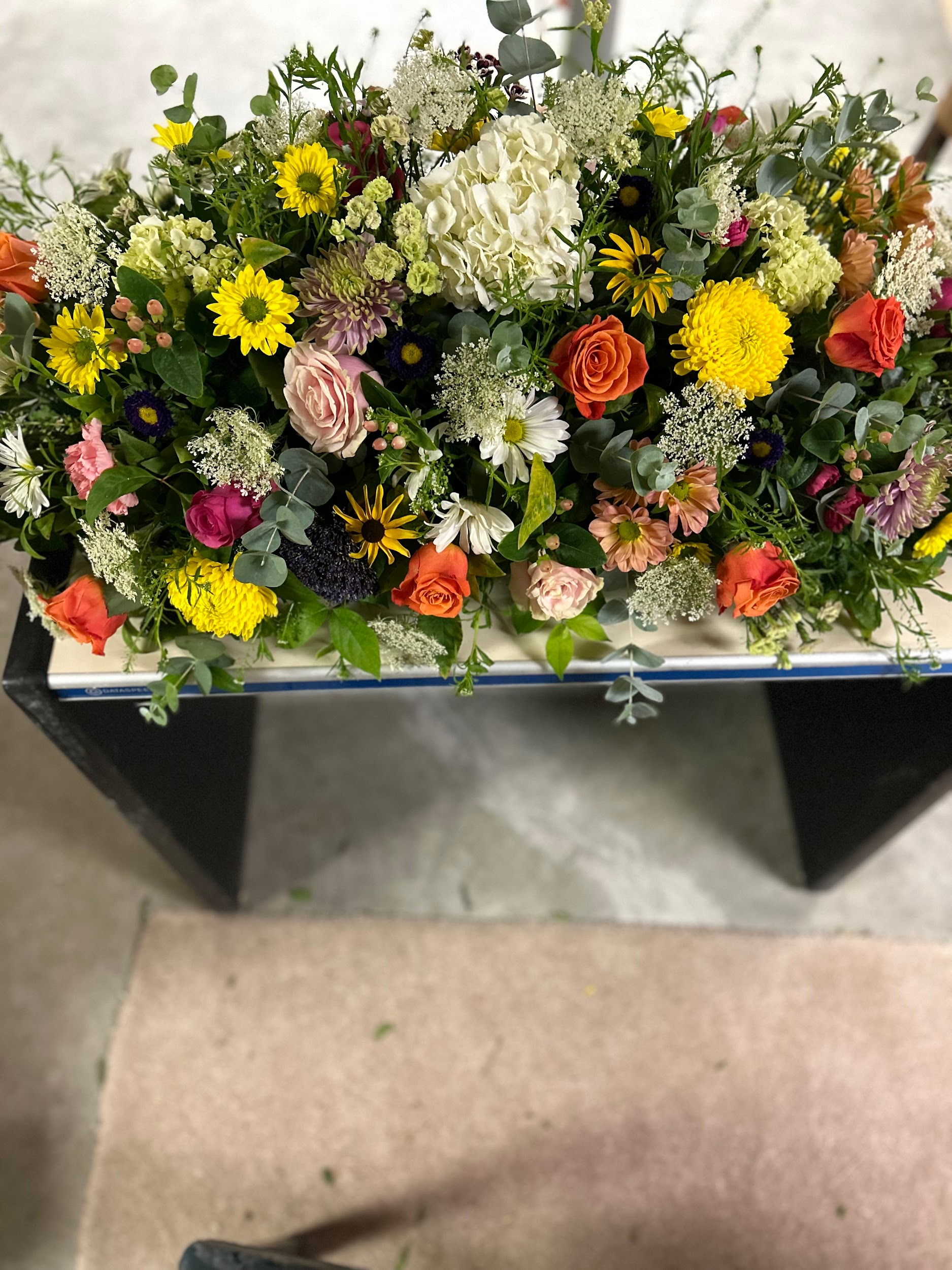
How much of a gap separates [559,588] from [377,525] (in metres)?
0.19

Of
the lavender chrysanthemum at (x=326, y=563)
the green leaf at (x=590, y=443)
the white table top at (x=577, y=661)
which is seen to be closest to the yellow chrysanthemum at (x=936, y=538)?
the white table top at (x=577, y=661)

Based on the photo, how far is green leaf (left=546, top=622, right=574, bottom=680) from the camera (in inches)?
37.7

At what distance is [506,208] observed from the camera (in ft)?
2.39

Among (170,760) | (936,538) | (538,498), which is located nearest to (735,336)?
(538,498)

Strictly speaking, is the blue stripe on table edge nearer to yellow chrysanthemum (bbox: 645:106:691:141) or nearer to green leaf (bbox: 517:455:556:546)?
green leaf (bbox: 517:455:556:546)

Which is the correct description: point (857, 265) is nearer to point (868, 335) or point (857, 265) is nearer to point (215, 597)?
point (868, 335)

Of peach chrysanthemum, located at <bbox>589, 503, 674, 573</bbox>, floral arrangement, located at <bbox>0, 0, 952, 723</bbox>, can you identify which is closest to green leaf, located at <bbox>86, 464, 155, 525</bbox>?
floral arrangement, located at <bbox>0, 0, 952, 723</bbox>

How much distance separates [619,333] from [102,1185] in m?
Result: 1.50

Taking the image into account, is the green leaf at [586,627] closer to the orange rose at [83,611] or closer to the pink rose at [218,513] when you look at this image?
the pink rose at [218,513]

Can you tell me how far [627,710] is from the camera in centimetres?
96

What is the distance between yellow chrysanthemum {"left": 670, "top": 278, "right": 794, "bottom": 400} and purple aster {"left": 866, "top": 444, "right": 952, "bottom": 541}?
0.18 m

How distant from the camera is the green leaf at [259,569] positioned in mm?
810

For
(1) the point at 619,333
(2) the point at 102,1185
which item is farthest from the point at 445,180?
(2) the point at 102,1185

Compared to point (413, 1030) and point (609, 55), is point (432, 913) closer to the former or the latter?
point (413, 1030)
